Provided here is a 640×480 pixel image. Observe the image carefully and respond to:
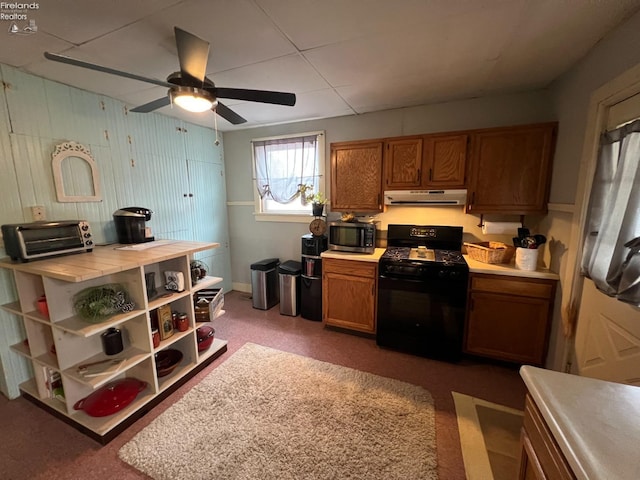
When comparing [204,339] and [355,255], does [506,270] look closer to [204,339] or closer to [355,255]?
[355,255]

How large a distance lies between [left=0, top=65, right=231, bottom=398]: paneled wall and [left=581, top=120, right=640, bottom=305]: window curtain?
3.87 meters

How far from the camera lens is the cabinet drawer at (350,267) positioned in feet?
8.96

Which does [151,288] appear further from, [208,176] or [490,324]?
[490,324]

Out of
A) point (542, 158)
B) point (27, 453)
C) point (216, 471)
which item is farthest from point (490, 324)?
point (27, 453)

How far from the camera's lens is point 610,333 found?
156cm

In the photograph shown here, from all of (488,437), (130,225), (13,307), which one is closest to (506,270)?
(488,437)

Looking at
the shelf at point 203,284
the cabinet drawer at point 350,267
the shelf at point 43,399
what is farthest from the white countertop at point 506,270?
the shelf at point 43,399

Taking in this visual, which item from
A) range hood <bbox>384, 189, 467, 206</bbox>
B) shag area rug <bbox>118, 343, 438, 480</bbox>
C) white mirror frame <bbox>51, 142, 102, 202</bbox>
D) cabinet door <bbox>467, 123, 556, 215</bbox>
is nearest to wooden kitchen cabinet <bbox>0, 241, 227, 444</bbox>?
shag area rug <bbox>118, 343, 438, 480</bbox>

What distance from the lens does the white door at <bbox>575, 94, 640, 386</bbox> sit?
1399mm

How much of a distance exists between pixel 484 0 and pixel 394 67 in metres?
0.76

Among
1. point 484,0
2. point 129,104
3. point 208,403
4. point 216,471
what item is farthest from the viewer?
point 129,104

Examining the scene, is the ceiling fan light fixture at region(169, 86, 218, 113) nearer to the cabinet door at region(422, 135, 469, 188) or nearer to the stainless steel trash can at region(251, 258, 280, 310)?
the cabinet door at region(422, 135, 469, 188)

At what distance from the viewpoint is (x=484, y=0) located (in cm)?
133

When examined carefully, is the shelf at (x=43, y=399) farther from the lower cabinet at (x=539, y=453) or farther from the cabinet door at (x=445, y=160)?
the cabinet door at (x=445, y=160)
